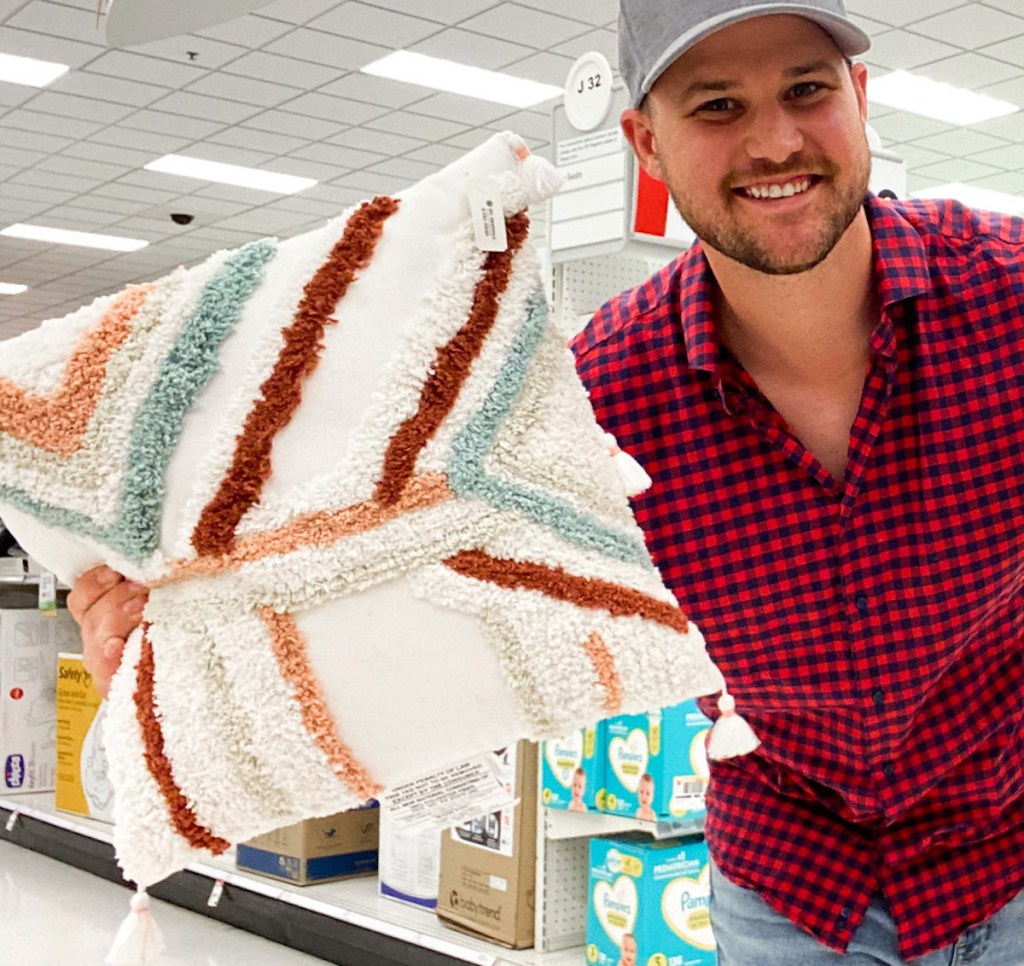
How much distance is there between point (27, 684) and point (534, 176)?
14.2ft

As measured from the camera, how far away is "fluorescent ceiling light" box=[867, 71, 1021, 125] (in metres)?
7.57

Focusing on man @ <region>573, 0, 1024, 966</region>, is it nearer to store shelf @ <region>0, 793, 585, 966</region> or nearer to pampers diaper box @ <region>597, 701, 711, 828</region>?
pampers diaper box @ <region>597, 701, 711, 828</region>

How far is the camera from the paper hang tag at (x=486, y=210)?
91 centimetres

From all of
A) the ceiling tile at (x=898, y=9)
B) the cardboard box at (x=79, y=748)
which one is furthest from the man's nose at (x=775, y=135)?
the ceiling tile at (x=898, y=9)

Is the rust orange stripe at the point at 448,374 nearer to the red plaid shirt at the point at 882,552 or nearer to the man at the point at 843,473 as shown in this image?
the man at the point at 843,473

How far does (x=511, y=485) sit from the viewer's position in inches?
35.7

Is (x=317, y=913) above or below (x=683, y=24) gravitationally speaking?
below

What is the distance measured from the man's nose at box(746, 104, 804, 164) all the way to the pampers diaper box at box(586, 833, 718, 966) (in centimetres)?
191

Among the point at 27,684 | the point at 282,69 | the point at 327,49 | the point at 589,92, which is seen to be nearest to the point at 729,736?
the point at 589,92

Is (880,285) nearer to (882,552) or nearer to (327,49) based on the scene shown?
(882,552)

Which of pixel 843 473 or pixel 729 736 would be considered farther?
pixel 843 473

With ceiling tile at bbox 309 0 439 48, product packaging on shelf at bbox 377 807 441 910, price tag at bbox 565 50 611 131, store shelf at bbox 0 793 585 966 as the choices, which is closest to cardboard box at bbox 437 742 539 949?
store shelf at bbox 0 793 585 966

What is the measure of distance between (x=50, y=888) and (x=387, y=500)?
4162 millimetres

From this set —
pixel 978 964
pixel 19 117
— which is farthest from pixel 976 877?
pixel 19 117
